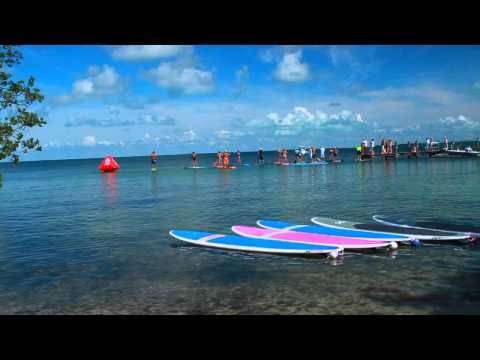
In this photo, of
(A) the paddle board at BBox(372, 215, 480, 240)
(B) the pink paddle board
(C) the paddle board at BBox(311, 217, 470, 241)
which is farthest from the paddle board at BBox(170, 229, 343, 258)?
(A) the paddle board at BBox(372, 215, 480, 240)

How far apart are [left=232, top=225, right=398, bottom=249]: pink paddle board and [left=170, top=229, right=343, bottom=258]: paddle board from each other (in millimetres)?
577

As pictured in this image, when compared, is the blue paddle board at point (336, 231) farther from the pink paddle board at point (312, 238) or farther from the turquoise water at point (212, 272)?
the turquoise water at point (212, 272)

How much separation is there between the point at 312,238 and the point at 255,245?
87.7 inches

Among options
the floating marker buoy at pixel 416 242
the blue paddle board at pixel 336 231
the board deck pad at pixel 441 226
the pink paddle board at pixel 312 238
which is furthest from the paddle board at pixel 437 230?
the pink paddle board at pixel 312 238

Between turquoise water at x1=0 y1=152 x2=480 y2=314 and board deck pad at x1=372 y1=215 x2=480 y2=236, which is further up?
board deck pad at x1=372 y1=215 x2=480 y2=236

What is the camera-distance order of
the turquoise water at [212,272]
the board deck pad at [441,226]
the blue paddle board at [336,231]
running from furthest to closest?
the board deck pad at [441,226] < the blue paddle board at [336,231] < the turquoise water at [212,272]

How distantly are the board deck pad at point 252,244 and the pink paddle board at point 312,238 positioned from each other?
582 mm

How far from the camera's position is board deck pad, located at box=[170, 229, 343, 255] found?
45.3ft

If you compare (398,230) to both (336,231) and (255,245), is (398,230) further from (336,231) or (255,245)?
(255,245)

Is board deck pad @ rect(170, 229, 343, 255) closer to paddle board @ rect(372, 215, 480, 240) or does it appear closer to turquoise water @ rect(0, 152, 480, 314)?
turquoise water @ rect(0, 152, 480, 314)

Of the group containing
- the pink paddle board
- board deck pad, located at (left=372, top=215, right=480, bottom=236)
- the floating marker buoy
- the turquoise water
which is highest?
the pink paddle board

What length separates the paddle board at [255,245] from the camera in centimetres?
1377
